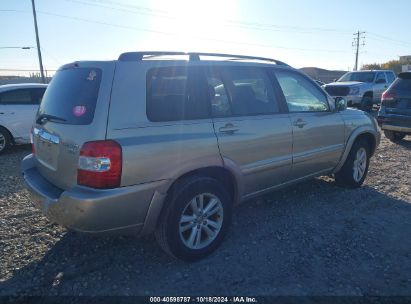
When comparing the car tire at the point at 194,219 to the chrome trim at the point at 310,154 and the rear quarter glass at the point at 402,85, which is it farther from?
the rear quarter glass at the point at 402,85

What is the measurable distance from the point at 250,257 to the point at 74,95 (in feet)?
7.18

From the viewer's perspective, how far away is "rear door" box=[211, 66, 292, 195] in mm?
3270

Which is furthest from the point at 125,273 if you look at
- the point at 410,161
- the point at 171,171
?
the point at 410,161

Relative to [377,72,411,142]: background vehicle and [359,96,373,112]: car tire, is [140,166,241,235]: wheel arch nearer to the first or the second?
[377,72,411,142]: background vehicle

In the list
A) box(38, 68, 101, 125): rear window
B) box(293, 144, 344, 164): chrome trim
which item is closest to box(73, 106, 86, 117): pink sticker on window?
box(38, 68, 101, 125): rear window

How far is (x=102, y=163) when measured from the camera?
254 cm

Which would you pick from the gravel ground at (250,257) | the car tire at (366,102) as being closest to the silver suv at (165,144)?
the gravel ground at (250,257)

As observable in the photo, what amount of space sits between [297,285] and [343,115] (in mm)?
2727

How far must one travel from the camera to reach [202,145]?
3014mm

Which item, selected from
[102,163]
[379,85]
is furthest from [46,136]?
[379,85]

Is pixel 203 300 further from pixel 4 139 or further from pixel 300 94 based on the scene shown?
pixel 4 139

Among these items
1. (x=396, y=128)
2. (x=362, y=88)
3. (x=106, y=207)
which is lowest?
(x=396, y=128)

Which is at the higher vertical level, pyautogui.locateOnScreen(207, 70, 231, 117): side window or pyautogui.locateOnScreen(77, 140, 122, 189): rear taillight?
pyautogui.locateOnScreen(207, 70, 231, 117): side window

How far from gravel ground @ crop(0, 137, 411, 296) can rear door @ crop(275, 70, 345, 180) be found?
594 millimetres
